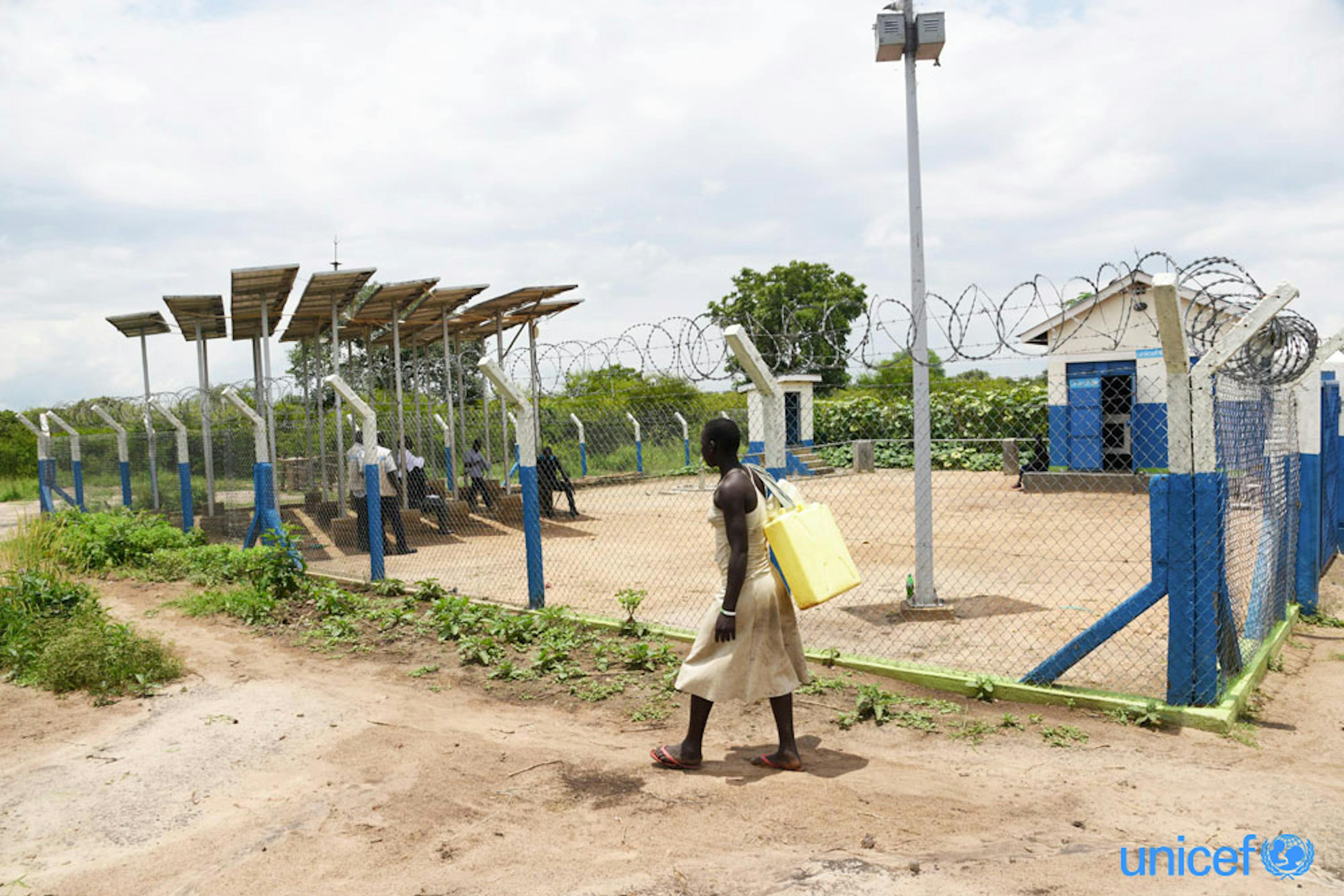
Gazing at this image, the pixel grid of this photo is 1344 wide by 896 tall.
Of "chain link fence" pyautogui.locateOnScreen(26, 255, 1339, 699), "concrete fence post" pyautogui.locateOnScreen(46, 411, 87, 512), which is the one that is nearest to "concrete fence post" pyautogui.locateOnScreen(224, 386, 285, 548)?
"chain link fence" pyautogui.locateOnScreen(26, 255, 1339, 699)

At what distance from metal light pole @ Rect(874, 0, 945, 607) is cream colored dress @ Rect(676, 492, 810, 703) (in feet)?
8.36

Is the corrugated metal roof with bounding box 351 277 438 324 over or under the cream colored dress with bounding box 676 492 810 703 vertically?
over

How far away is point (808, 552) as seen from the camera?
380cm

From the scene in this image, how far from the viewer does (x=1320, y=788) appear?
353 cm

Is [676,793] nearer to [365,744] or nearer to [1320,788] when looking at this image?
[365,744]

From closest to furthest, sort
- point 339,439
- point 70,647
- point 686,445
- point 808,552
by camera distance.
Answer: point 808,552, point 70,647, point 339,439, point 686,445

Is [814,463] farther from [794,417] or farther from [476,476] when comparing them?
[476,476]

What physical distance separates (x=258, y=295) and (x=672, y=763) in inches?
397

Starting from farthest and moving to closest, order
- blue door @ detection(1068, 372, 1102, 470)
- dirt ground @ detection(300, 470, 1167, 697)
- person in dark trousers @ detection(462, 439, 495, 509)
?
blue door @ detection(1068, 372, 1102, 470) → person in dark trousers @ detection(462, 439, 495, 509) → dirt ground @ detection(300, 470, 1167, 697)

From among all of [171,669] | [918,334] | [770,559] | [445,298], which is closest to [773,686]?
[770,559]

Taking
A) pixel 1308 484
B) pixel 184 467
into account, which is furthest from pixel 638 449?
pixel 1308 484

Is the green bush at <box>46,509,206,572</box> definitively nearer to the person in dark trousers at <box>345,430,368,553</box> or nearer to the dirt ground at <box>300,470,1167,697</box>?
the dirt ground at <box>300,470,1167,697</box>

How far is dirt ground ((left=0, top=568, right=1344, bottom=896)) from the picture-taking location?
2992 mm

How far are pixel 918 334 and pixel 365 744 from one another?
4131 mm
